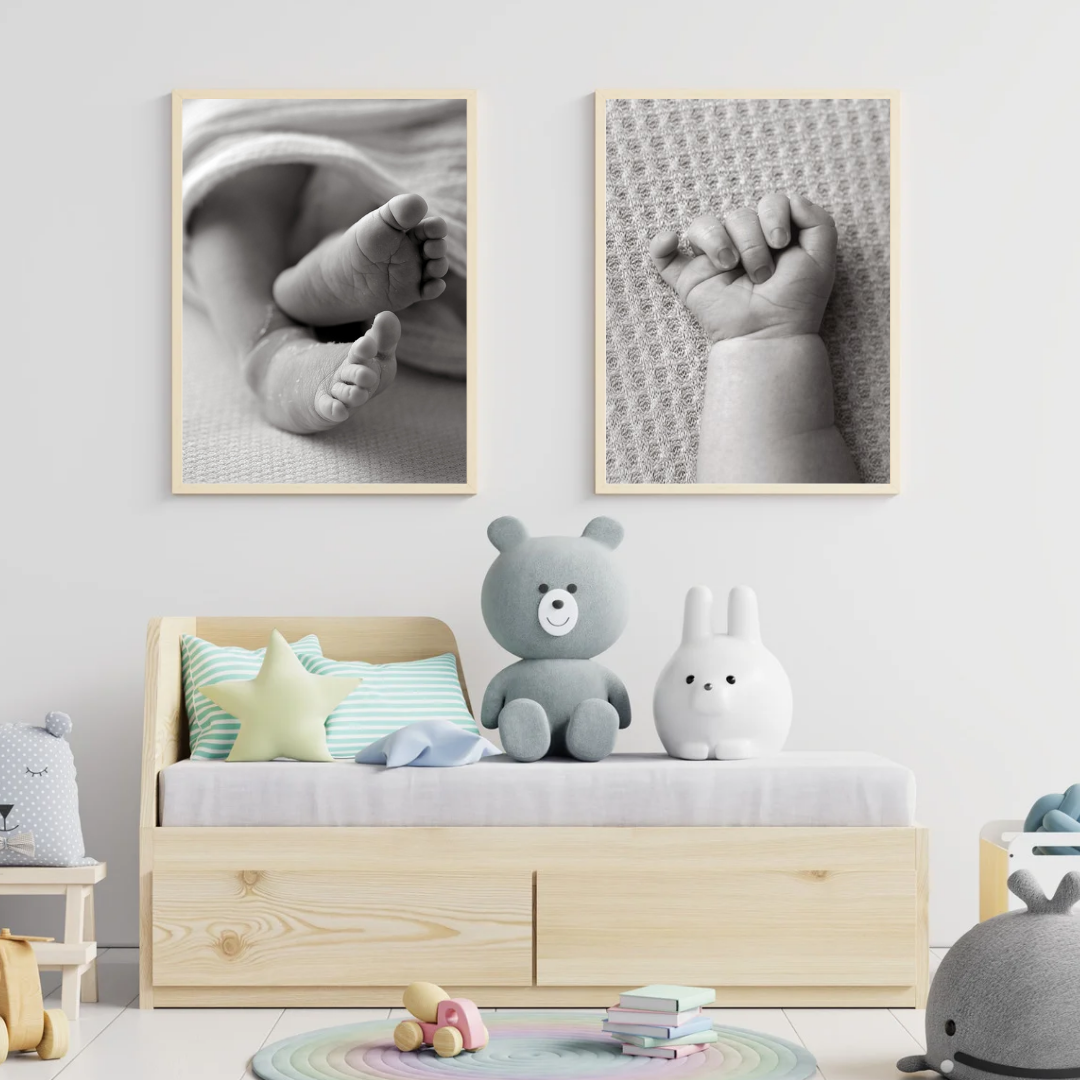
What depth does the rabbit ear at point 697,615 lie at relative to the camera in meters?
2.40

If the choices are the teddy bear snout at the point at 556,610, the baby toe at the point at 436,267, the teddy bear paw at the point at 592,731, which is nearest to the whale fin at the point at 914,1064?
the teddy bear paw at the point at 592,731

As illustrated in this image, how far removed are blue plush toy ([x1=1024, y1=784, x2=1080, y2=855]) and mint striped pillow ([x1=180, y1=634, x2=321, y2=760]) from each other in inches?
52.2

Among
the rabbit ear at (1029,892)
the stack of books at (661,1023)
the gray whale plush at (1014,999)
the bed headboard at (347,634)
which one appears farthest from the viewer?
the bed headboard at (347,634)

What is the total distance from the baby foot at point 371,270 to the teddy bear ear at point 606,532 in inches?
23.9

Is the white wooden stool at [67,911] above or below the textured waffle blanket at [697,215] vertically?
below

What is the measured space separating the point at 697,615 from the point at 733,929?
Answer: 547mm

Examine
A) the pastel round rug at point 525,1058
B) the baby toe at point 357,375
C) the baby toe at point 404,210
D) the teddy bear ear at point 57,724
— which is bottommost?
the pastel round rug at point 525,1058

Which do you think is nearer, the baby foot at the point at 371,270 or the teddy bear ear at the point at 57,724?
the teddy bear ear at the point at 57,724

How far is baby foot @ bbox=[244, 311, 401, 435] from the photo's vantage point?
2709mm

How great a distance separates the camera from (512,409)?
2.74 metres

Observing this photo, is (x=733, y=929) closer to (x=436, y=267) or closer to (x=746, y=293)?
(x=746, y=293)

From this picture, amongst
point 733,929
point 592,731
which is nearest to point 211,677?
point 592,731

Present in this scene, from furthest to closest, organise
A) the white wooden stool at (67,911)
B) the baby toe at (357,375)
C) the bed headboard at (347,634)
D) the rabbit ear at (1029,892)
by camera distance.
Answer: the baby toe at (357,375)
the bed headboard at (347,634)
the white wooden stool at (67,911)
the rabbit ear at (1029,892)

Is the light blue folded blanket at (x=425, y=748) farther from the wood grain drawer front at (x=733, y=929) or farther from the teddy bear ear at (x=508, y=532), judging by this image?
the teddy bear ear at (x=508, y=532)
